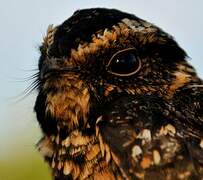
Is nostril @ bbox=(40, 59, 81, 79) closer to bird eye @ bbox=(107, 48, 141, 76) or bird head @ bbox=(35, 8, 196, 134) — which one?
bird head @ bbox=(35, 8, 196, 134)

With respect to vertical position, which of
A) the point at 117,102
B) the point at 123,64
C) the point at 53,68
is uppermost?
the point at 53,68

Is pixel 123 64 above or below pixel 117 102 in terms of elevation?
above

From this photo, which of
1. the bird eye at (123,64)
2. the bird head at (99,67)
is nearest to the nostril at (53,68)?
the bird head at (99,67)

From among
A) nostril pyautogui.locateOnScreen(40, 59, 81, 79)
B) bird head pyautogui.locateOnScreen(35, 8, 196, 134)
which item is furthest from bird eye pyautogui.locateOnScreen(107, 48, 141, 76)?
nostril pyautogui.locateOnScreen(40, 59, 81, 79)

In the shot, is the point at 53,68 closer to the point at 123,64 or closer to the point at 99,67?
the point at 99,67

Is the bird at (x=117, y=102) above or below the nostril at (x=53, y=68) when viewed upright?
below

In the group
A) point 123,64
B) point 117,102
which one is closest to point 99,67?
point 123,64

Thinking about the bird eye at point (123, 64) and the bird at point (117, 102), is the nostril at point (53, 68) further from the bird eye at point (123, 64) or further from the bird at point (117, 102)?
the bird eye at point (123, 64)

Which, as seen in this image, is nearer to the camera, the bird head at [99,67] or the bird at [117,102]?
the bird at [117,102]
